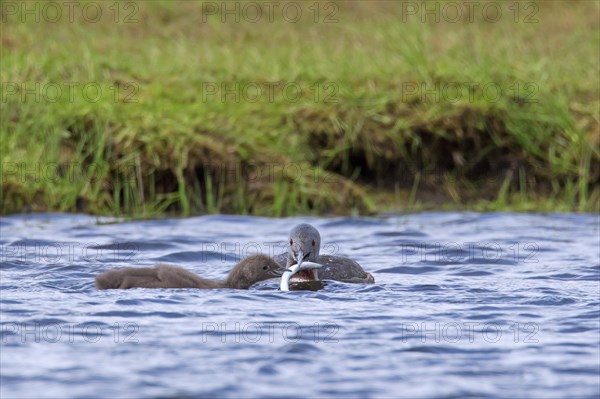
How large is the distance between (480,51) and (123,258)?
5.52 meters

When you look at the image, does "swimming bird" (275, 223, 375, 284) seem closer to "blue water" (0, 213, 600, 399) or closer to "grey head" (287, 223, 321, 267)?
"grey head" (287, 223, 321, 267)

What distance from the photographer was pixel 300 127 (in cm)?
1245

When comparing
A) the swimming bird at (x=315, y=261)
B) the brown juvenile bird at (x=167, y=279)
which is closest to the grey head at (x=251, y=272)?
the brown juvenile bird at (x=167, y=279)

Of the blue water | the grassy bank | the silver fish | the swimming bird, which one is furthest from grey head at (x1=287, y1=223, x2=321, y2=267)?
the grassy bank

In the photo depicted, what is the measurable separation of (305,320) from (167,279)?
1194mm

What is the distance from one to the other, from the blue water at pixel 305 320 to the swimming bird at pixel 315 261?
0.55 ft

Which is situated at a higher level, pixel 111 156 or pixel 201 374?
pixel 111 156

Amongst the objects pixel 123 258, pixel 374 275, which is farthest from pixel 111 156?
pixel 374 275

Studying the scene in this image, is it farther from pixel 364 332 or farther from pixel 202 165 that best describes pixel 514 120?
pixel 364 332

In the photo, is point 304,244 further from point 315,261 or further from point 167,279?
point 167,279

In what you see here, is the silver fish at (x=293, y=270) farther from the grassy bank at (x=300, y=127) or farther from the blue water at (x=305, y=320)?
the grassy bank at (x=300, y=127)

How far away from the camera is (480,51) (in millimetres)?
13938

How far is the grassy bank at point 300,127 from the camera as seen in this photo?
11680 mm

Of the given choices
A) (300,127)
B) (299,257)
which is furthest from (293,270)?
(300,127)
